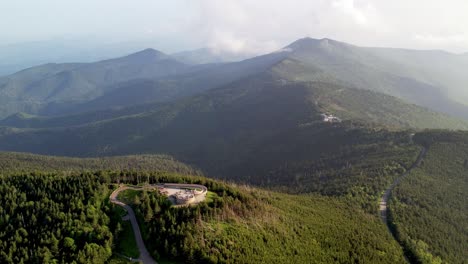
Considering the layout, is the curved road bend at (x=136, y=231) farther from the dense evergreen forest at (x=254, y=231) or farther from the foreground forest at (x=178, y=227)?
the foreground forest at (x=178, y=227)

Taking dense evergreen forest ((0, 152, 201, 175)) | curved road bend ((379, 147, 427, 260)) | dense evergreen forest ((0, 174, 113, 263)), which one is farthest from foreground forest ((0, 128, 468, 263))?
dense evergreen forest ((0, 152, 201, 175))

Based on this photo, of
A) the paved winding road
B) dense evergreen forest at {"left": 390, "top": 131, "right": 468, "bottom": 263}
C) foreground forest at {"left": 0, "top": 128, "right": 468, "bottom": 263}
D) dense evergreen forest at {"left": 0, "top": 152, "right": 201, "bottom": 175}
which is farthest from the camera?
dense evergreen forest at {"left": 0, "top": 152, "right": 201, "bottom": 175}

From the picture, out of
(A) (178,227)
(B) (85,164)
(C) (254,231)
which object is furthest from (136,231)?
(B) (85,164)

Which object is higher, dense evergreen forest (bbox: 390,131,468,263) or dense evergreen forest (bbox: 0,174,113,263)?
dense evergreen forest (bbox: 0,174,113,263)

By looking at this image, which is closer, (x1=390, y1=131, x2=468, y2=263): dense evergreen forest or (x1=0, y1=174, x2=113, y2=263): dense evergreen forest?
(x1=0, y1=174, x2=113, y2=263): dense evergreen forest

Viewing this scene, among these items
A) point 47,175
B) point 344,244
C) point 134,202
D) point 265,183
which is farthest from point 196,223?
point 265,183

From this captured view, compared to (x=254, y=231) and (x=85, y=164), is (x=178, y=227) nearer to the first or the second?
(x=254, y=231)

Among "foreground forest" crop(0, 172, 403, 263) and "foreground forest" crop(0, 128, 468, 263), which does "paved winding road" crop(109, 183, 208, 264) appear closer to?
"foreground forest" crop(0, 128, 468, 263)

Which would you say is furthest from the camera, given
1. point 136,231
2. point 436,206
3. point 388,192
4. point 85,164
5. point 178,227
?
point 85,164

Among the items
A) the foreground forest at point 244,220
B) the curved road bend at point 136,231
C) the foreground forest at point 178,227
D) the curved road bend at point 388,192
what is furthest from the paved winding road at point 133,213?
the curved road bend at point 388,192
